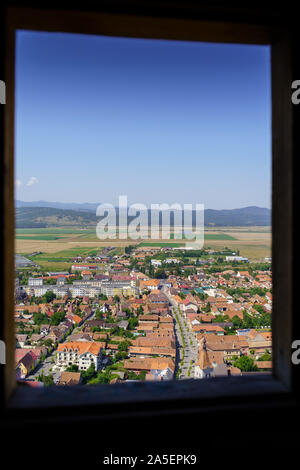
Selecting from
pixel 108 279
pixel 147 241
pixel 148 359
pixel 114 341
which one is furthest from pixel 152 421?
pixel 147 241

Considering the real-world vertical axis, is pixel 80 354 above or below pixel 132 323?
above

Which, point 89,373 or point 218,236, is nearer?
point 89,373

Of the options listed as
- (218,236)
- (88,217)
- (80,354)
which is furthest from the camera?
(218,236)

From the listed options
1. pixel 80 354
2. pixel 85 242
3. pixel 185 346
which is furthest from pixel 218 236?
pixel 80 354

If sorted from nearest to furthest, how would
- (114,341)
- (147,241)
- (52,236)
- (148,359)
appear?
(148,359)
(114,341)
(52,236)
(147,241)

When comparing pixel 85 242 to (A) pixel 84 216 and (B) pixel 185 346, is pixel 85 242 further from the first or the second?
(B) pixel 185 346

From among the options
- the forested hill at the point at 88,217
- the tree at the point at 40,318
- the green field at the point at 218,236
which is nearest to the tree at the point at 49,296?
the tree at the point at 40,318
